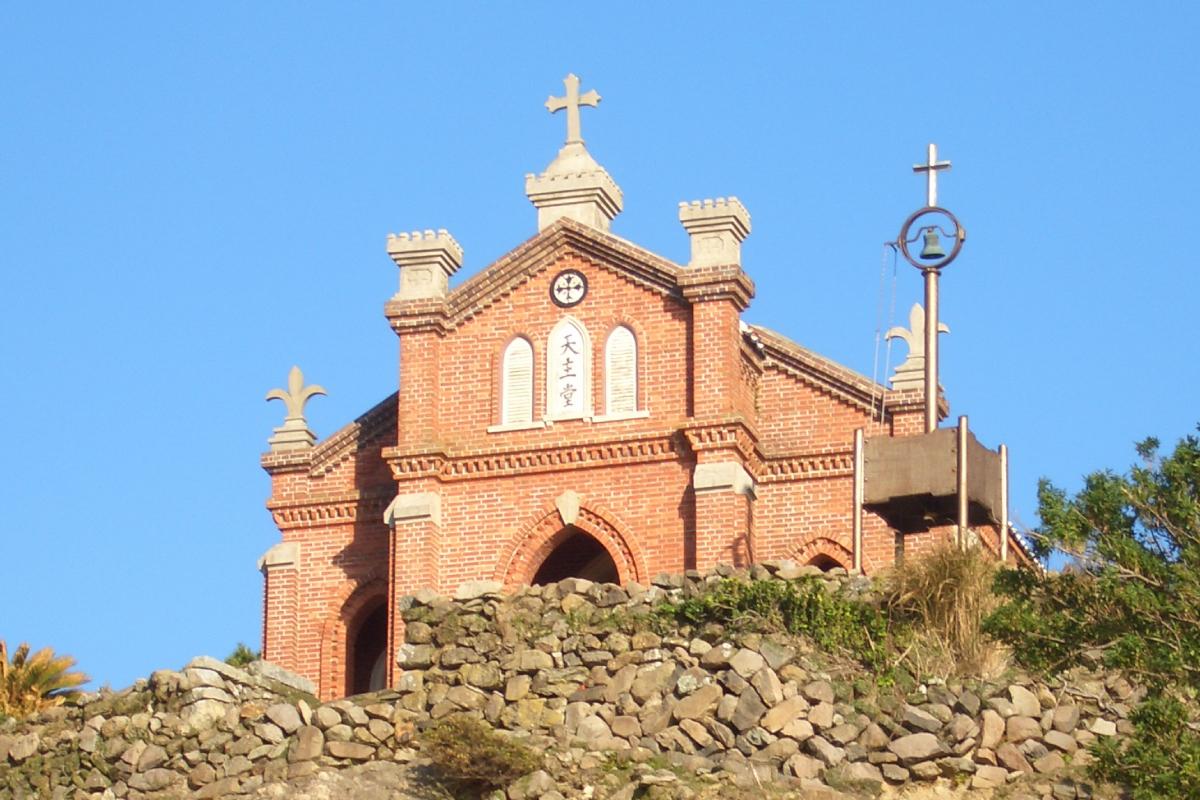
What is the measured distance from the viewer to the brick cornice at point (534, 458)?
140 feet

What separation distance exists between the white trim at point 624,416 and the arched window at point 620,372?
0.15ft

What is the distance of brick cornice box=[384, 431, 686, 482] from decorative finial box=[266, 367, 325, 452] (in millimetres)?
2441

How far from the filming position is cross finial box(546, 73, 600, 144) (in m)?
45.9

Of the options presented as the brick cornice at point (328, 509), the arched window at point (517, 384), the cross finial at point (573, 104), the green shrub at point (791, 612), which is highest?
the cross finial at point (573, 104)

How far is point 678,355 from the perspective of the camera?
43.1 meters

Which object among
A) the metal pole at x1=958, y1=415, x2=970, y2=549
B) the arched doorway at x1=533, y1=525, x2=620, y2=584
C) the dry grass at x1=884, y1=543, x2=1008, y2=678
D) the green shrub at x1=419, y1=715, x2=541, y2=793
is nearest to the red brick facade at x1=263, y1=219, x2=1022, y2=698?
the arched doorway at x1=533, y1=525, x2=620, y2=584

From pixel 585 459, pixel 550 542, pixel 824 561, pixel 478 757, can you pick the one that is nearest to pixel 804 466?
pixel 824 561

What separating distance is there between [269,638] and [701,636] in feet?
42.7

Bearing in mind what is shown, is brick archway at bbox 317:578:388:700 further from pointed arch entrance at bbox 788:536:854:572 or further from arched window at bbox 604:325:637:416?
pointed arch entrance at bbox 788:536:854:572

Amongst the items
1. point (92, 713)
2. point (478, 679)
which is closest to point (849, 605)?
point (478, 679)

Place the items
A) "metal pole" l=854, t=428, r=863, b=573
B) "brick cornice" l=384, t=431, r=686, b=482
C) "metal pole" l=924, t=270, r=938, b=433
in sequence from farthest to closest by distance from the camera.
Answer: "brick cornice" l=384, t=431, r=686, b=482 < "metal pole" l=924, t=270, r=938, b=433 < "metal pole" l=854, t=428, r=863, b=573

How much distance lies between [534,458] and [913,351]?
5.91 metres

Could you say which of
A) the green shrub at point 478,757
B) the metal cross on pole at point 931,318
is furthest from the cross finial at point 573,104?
the green shrub at point 478,757

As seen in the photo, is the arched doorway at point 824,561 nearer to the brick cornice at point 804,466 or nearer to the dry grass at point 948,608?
the brick cornice at point 804,466
